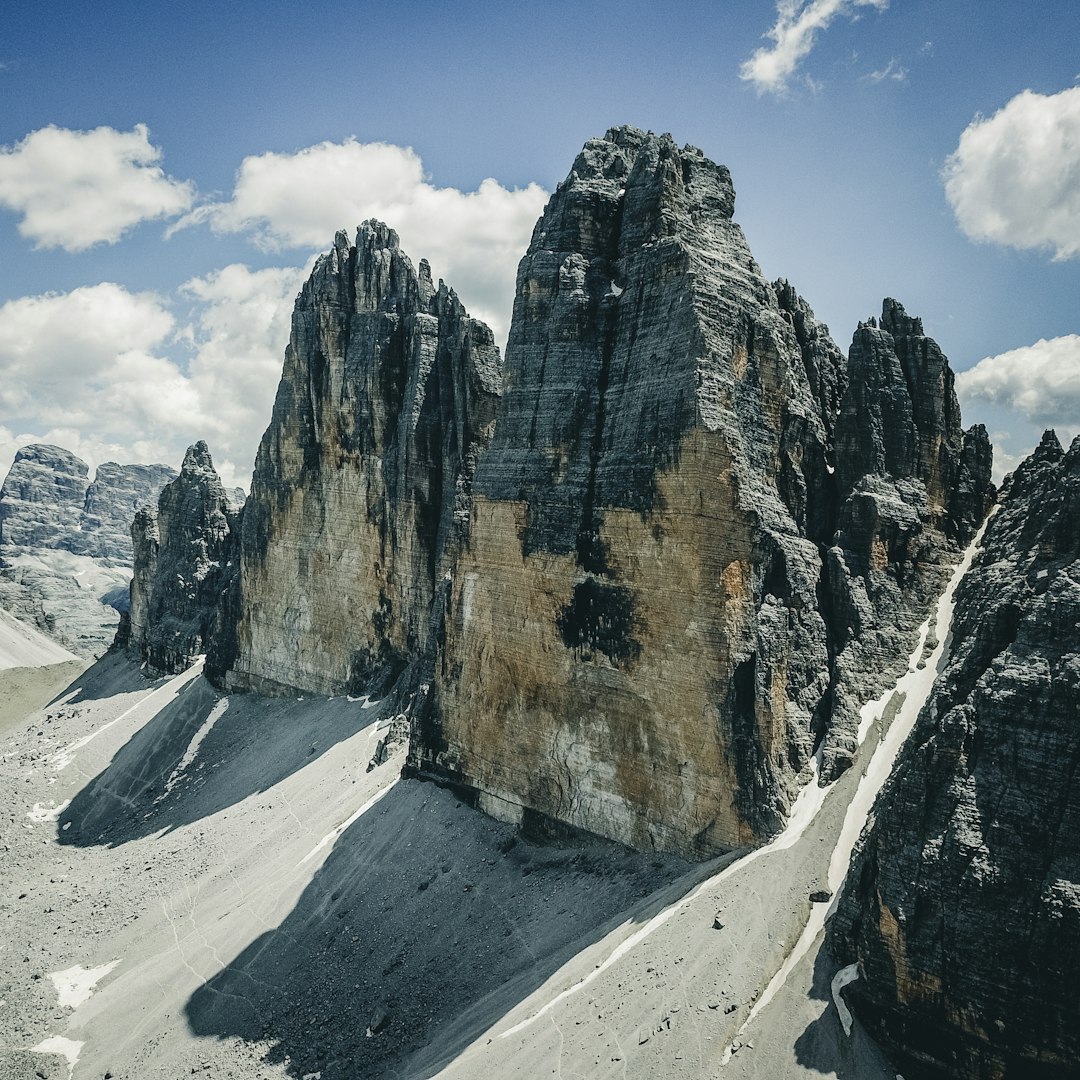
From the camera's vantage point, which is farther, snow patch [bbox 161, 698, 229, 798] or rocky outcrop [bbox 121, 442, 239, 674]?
rocky outcrop [bbox 121, 442, 239, 674]

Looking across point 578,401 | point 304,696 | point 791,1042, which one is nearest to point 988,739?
point 791,1042

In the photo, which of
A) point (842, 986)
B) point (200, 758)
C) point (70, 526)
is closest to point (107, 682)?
point (200, 758)

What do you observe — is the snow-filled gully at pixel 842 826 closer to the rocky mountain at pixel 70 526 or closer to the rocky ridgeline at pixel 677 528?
the rocky ridgeline at pixel 677 528

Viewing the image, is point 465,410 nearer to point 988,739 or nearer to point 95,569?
point 988,739

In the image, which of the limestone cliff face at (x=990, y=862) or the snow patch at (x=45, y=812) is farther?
the snow patch at (x=45, y=812)

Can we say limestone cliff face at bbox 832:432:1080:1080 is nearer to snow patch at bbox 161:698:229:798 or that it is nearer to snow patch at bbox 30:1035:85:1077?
snow patch at bbox 30:1035:85:1077

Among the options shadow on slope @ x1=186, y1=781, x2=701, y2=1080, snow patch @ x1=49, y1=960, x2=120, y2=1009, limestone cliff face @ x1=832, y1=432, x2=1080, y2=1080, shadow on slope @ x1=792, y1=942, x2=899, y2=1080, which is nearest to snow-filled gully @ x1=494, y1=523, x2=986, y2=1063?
shadow on slope @ x1=792, y1=942, x2=899, y2=1080

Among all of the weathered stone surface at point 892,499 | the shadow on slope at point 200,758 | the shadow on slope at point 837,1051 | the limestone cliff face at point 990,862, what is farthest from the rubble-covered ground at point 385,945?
the weathered stone surface at point 892,499
